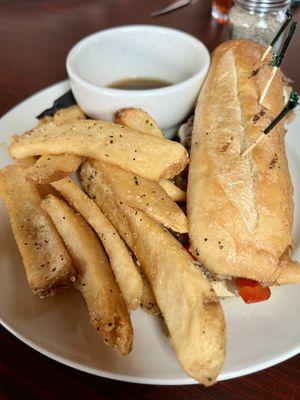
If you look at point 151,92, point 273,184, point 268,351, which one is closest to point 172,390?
point 268,351

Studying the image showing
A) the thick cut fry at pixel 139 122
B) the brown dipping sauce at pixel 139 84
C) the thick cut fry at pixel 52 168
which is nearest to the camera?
the thick cut fry at pixel 52 168

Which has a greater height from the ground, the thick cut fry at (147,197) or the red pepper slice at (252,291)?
the thick cut fry at (147,197)

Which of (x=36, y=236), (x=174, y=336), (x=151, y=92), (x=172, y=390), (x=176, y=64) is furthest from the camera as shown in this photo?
(x=176, y=64)

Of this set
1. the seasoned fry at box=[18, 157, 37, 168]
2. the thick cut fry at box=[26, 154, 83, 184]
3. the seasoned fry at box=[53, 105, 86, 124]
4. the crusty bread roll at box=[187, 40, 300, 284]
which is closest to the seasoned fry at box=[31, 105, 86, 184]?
the thick cut fry at box=[26, 154, 83, 184]

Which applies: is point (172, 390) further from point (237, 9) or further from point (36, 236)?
point (237, 9)

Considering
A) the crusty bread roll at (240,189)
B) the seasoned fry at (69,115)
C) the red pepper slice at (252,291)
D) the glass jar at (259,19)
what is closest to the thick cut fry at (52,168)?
the seasoned fry at (69,115)

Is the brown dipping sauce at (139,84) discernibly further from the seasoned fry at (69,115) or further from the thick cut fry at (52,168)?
the thick cut fry at (52,168)

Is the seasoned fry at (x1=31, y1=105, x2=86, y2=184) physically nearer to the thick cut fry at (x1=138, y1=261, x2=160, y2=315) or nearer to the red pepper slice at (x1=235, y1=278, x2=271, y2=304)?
the thick cut fry at (x1=138, y1=261, x2=160, y2=315)
